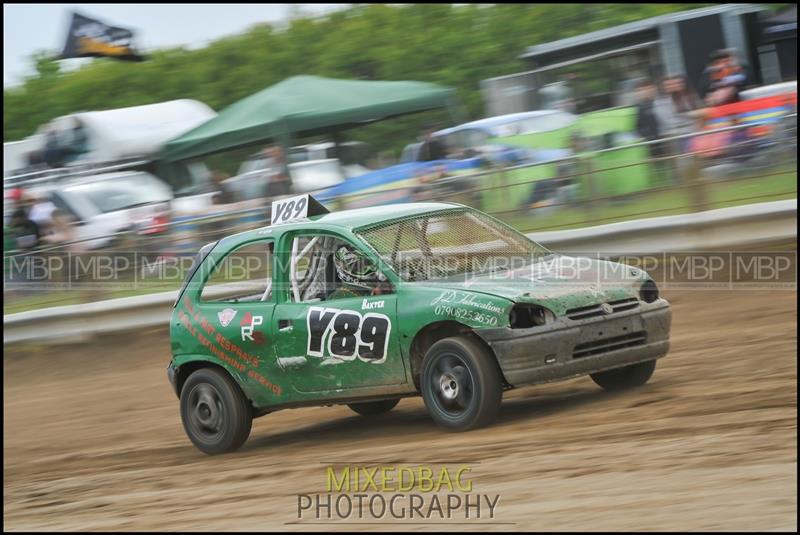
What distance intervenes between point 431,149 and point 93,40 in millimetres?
12741

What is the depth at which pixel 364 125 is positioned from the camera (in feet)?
61.5

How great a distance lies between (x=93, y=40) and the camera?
24.7 meters

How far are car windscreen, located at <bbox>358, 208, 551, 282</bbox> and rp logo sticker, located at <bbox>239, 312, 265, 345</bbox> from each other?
0.98m

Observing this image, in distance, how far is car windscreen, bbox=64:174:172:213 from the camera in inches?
668

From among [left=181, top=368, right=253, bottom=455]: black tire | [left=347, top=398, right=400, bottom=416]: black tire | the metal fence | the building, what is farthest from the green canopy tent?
[left=181, top=368, right=253, bottom=455]: black tire

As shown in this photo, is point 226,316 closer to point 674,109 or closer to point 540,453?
point 540,453

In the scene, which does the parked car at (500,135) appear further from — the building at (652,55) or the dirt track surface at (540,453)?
the dirt track surface at (540,453)

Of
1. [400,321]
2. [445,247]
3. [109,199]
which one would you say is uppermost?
[109,199]

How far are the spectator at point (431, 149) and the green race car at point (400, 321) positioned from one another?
5.89 m

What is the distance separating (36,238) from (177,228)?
8.70 ft

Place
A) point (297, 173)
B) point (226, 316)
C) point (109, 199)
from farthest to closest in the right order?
point (109, 199)
point (297, 173)
point (226, 316)

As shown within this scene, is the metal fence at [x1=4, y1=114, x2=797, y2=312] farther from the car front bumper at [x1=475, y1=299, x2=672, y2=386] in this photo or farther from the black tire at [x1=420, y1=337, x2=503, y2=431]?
the black tire at [x1=420, y1=337, x2=503, y2=431]

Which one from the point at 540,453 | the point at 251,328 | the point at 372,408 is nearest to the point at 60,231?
the point at 372,408

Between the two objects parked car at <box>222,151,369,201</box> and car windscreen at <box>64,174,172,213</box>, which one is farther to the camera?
car windscreen at <box>64,174,172,213</box>
